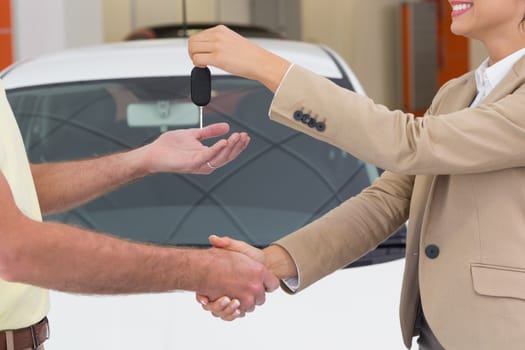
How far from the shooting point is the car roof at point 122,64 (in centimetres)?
330

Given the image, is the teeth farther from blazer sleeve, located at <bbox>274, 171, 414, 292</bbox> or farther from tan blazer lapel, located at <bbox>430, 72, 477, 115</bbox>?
blazer sleeve, located at <bbox>274, 171, 414, 292</bbox>

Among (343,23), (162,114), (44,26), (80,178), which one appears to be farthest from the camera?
(343,23)

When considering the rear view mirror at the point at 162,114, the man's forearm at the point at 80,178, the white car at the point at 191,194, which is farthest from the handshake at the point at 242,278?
the rear view mirror at the point at 162,114

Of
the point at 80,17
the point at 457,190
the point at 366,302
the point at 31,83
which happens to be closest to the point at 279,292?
the point at 366,302

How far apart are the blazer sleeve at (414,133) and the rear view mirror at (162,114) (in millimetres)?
1411

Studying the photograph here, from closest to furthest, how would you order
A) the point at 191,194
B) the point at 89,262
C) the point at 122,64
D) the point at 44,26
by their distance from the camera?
the point at 89,262 < the point at 191,194 < the point at 122,64 < the point at 44,26

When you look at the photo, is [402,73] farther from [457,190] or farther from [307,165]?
[457,190]

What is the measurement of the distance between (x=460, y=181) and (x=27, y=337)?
33.4 inches

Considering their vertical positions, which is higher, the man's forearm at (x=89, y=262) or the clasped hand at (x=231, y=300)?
the man's forearm at (x=89, y=262)

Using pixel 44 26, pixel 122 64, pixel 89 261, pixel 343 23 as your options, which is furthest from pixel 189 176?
pixel 343 23

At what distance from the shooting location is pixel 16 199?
1.86 meters

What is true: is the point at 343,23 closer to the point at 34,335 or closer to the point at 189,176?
the point at 189,176

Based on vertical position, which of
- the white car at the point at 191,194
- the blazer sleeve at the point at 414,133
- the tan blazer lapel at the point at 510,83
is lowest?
the white car at the point at 191,194

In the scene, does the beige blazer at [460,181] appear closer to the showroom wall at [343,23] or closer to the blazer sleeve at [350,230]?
the blazer sleeve at [350,230]
